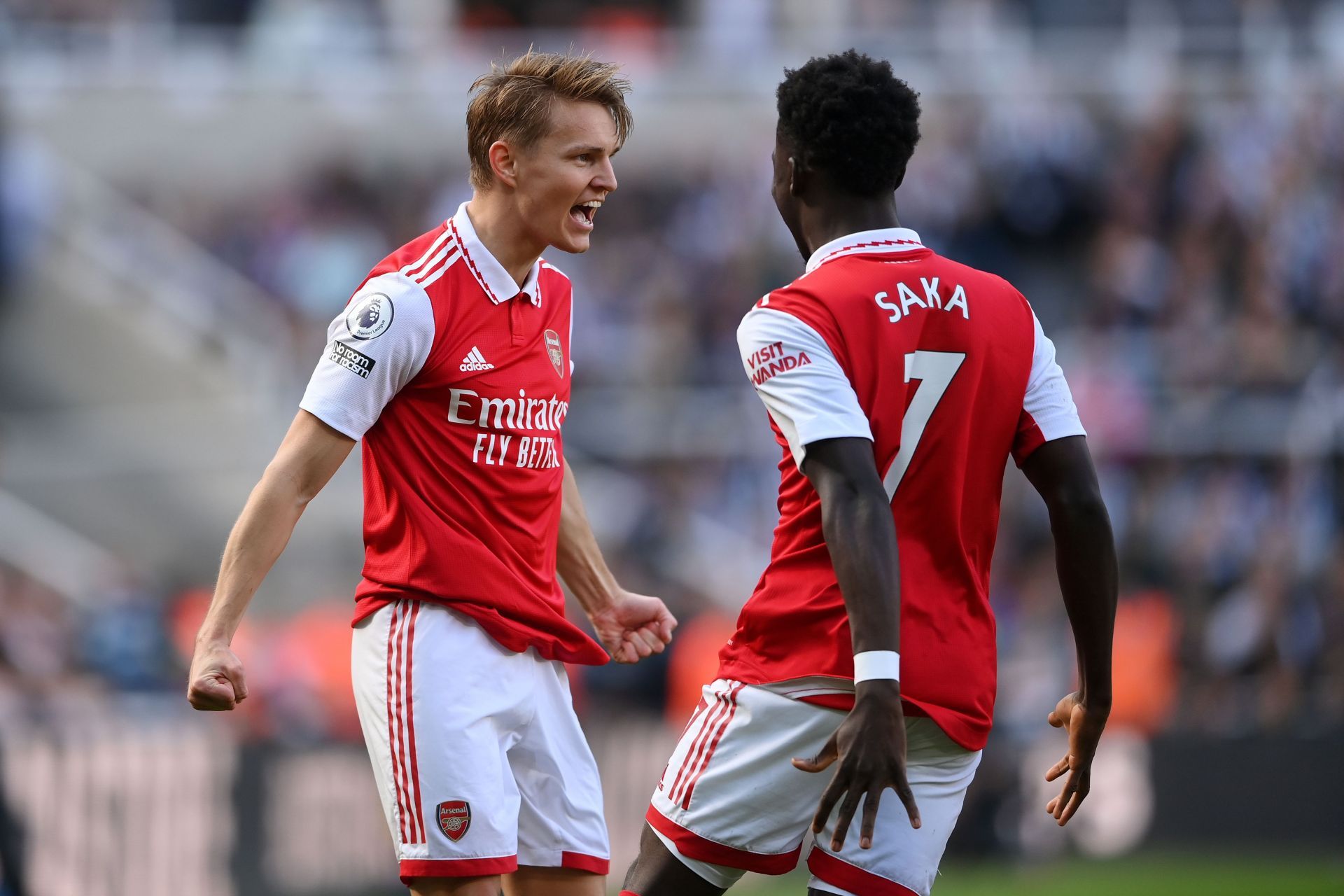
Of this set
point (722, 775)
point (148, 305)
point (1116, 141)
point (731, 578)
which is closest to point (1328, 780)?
point (731, 578)

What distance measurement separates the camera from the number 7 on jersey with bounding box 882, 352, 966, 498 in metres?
4.12

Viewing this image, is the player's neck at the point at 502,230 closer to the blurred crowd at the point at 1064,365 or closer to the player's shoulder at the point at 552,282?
the player's shoulder at the point at 552,282

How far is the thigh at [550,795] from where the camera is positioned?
4.77m

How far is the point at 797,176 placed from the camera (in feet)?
14.0

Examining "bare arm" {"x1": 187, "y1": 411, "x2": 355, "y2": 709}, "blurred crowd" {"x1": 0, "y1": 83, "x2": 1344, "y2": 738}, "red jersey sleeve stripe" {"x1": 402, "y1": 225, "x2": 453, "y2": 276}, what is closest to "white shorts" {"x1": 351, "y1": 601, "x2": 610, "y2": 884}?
"bare arm" {"x1": 187, "y1": 411, "x2": 355, "y2": 709}

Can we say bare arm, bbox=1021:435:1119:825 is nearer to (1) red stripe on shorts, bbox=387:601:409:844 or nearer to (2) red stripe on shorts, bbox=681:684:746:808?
(2) red stripe on shorts, bbox=681:684:746:808

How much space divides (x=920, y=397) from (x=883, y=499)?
1.01ft

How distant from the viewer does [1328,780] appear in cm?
1190

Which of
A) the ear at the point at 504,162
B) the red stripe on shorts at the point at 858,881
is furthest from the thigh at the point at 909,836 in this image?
the ear at the point at 504,162

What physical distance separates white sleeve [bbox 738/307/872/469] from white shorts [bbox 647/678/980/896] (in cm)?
63

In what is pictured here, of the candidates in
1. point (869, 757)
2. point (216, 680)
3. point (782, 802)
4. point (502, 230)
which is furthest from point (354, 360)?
point (869, 757)

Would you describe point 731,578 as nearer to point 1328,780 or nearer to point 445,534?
point 1328,780

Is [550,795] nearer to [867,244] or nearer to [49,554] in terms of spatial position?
[867,244]

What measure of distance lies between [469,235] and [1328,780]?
901 centimetres
